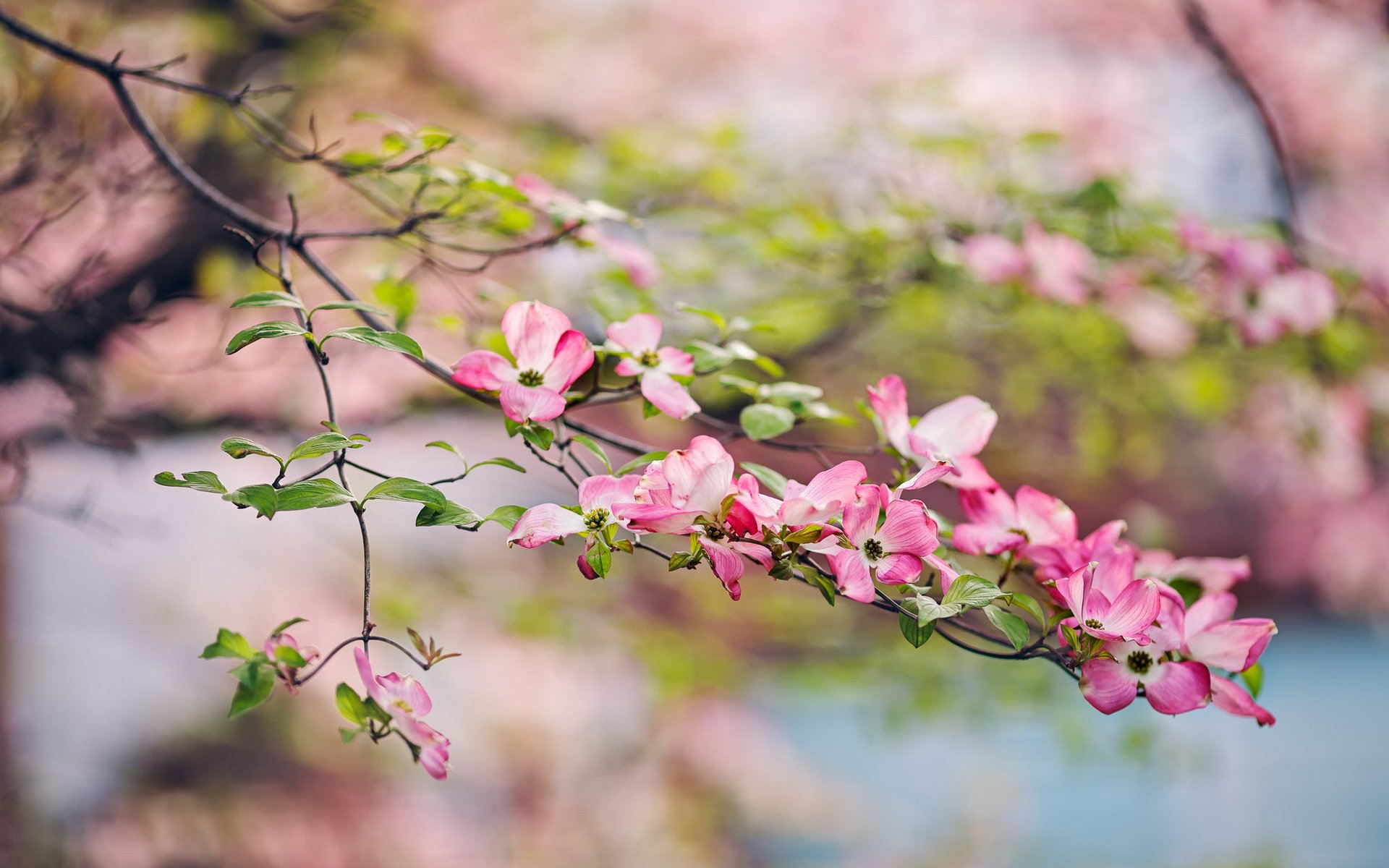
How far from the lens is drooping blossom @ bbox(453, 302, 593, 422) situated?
1.45 feet

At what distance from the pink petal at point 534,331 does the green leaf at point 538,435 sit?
0.04m

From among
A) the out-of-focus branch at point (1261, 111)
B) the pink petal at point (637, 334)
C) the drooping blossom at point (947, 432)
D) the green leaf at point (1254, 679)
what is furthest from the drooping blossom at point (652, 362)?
the out-of-focus branch at point (1261, 111)

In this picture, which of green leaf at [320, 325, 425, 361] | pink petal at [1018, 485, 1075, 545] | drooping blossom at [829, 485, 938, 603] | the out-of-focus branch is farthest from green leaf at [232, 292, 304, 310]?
the out-of-focus branch

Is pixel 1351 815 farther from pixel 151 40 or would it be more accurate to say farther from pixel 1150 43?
pixel 151 40

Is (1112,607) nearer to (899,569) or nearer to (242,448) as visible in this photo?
(899,569)

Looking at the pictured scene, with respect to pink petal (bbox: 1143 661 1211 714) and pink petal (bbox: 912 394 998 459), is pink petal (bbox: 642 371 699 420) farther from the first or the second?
pink petal (bbox: 1143 661 1211 714)


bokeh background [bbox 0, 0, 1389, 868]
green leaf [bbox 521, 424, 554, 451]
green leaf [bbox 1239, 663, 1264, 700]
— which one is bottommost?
bokeh background [bbox 0, 0, 1389, 868]

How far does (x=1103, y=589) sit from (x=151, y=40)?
64.0 inches

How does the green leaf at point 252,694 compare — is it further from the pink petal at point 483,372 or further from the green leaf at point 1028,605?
A: the green leaf at point 1028,605

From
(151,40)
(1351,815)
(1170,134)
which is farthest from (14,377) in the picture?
(1351,815)

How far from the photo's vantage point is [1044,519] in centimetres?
49

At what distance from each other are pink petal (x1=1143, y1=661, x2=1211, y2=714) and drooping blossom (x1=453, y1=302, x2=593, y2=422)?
0.30 m

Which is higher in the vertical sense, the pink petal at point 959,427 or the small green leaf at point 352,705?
the pink petal at point 959,427

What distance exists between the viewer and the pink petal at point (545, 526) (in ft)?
1.28
